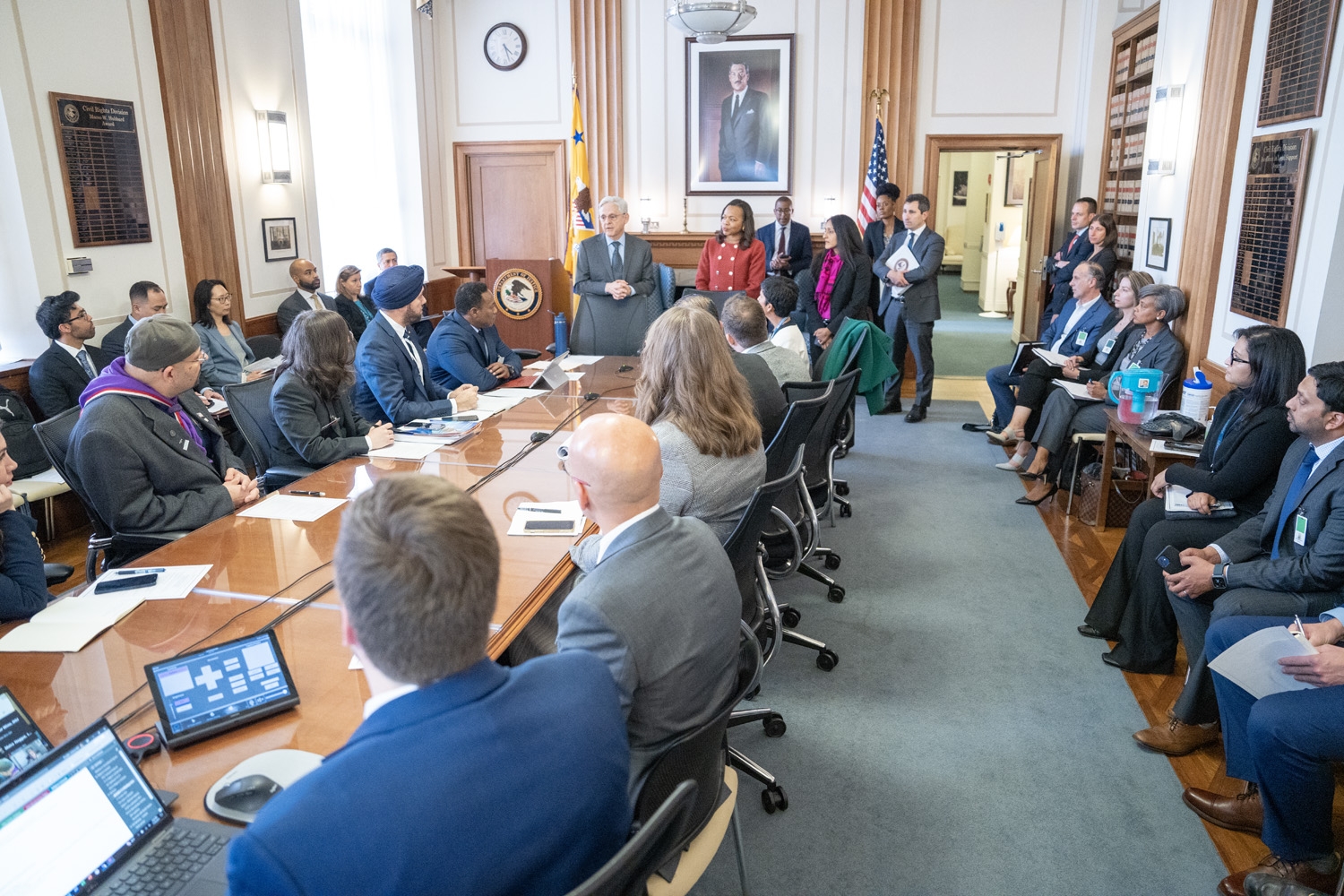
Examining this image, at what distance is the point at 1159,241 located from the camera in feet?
19.9

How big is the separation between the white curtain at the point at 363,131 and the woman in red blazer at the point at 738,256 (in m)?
3.48

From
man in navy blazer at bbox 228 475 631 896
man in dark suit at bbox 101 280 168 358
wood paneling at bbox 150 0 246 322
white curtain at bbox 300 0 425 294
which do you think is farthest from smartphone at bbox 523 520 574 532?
white curtain at bbox 300 0 425 294

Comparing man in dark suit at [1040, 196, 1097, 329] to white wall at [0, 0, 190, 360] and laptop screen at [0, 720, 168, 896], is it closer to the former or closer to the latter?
white wall at [0, 0, 190, 360]

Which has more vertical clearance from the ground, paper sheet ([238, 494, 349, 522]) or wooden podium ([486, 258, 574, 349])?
wooden podium ([486, 258, 574, 349])

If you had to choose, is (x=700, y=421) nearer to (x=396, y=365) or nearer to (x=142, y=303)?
(x=396, y=365)

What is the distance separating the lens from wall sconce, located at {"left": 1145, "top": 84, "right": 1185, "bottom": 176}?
588 cm

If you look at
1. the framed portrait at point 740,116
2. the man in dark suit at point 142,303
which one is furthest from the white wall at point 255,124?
the framed portrait at point 740,116

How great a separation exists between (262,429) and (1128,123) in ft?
23.1

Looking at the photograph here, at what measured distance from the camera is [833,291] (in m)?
7.58

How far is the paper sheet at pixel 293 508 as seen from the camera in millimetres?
2990

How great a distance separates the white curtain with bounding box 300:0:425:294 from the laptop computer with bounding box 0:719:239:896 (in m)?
7.10

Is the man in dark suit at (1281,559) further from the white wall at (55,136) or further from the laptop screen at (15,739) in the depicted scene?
the white wall at (55,136)

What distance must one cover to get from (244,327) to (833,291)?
4.63 metres

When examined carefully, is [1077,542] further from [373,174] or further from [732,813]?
[373,174]
